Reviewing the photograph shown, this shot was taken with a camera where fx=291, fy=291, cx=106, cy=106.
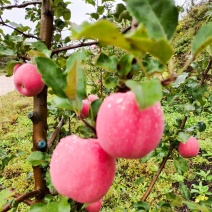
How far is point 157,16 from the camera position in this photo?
34cm

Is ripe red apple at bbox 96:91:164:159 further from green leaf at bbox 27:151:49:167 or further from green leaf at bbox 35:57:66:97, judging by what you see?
green leaf at bbox 27:151:49:167

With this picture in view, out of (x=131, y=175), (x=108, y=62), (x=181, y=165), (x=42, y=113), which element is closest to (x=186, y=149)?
(x=181, y=165)

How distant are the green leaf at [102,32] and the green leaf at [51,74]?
166 mm

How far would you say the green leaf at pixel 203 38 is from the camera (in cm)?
31

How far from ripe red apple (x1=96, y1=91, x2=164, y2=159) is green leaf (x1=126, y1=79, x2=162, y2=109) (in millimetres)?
44

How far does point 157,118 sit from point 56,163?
0.17 metres

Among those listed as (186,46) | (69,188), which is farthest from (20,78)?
(186,46)

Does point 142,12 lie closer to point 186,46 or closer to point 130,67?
point 130,67

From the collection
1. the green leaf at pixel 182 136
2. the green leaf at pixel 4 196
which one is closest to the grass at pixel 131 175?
the green leaf at pixel 182 136

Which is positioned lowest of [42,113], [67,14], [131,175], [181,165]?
[131,175]

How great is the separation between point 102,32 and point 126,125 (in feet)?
0.40

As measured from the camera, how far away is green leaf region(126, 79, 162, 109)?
29cm

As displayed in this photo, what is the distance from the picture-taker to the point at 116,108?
0.35 meters

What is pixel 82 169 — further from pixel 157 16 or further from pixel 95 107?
pixel 157 16
